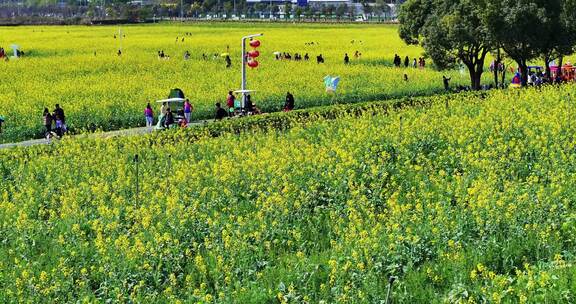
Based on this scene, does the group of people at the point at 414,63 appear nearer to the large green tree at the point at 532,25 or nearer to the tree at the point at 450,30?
the tree at the point at 450,30

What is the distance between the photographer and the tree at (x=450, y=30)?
3784 centimetres

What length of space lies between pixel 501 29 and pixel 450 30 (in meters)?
2.67

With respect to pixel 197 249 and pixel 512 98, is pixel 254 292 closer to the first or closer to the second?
pixel 197 249

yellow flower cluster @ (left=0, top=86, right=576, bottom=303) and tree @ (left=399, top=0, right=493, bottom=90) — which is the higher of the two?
tree @ (left=399, top=0, right=493, bottom=90)

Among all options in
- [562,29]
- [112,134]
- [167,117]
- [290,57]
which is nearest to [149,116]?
[112,134]

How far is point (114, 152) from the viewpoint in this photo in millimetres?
21578

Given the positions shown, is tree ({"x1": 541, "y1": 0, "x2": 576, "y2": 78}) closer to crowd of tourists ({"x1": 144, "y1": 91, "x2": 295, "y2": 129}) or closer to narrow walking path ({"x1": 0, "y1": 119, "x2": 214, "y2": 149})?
crowd of tourists ({"x1": 144, "y1": 91, "x2": 295, "y2": 129})

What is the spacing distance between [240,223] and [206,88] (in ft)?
91.9

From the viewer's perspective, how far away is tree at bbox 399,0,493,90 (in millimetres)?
37844

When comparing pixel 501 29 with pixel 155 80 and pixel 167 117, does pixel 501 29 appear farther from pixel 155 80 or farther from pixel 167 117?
pixel 155 80

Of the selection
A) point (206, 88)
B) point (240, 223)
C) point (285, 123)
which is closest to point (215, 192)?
point (240, 223)

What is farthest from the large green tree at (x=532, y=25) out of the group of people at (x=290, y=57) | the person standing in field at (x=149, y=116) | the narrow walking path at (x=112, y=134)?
the group of people at (x=290, y=57)

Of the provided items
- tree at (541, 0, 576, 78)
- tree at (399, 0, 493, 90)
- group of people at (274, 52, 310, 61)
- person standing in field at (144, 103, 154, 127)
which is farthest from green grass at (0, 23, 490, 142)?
tree at (541, 0, 576, 78)

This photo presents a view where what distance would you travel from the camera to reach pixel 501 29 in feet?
119
